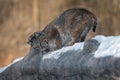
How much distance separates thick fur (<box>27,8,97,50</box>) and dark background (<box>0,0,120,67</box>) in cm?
684

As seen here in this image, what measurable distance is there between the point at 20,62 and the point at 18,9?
7.67 metres

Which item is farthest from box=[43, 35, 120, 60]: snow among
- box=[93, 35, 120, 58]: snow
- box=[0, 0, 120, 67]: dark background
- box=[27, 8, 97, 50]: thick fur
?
box=[0, 0, 120, 67]: dark background

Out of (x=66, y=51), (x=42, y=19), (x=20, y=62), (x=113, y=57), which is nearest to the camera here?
(x=113, y=57)

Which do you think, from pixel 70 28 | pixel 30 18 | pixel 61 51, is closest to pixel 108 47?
pixel 61 51

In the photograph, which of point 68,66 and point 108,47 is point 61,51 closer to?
point 68,66

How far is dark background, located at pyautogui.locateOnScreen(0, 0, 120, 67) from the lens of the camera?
45.2 feet

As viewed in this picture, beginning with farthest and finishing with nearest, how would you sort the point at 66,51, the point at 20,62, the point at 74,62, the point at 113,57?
the point at 20,62
the point at 66,51
the point at 74,62
the point at 113,57

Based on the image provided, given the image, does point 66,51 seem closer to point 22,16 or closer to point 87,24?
point 87,24

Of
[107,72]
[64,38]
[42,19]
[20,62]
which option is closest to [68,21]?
[64,38]

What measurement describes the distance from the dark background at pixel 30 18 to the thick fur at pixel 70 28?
6.84 m

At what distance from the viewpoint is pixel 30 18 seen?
1419 cm

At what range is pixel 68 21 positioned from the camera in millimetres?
6914

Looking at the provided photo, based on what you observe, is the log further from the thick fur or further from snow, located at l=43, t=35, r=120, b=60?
the thick fur

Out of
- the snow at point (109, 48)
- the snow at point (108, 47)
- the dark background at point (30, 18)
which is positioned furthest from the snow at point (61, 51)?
the dark background at point (30, 18)
